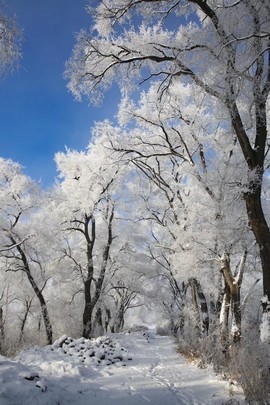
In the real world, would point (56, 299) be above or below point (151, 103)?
below

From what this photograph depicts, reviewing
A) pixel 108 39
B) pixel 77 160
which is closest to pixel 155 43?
pixel 108 39

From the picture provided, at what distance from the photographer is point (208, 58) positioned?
7.15m

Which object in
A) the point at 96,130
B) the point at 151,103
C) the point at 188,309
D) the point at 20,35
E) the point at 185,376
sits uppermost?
the point at 151,103

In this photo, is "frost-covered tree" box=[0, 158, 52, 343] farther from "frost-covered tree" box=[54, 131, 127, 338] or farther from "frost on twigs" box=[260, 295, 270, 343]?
"frost on twigs" box=[260, 295, 270, 343]

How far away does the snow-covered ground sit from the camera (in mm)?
5082

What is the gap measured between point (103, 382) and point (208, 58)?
738 centimetres

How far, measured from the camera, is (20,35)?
467 cm

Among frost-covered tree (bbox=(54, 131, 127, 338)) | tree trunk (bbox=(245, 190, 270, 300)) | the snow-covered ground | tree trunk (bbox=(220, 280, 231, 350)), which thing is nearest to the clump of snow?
the snow-covered ground

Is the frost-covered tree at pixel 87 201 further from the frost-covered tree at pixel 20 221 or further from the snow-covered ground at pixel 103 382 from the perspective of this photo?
the snow-covered ground at pixel 103 382

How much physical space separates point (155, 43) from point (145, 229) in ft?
59.8

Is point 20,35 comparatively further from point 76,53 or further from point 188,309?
point 188,309

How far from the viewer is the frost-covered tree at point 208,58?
6520mm

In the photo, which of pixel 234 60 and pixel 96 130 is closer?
pixel 234 60

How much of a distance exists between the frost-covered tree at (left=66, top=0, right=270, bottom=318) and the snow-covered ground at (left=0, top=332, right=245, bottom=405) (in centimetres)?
246
